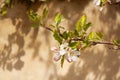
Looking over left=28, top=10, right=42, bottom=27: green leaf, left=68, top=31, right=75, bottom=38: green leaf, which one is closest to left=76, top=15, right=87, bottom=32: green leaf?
left=68, top=31, right=75, bottom=38: green leaf

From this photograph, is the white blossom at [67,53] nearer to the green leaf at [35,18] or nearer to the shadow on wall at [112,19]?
the green leaf at [35,18]

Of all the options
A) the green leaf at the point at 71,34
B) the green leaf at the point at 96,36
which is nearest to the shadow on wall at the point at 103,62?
the green leaf at the point at 96,36

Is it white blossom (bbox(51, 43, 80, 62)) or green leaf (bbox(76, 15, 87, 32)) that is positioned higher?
green leaf (bbox(76, 15, 87, 32))

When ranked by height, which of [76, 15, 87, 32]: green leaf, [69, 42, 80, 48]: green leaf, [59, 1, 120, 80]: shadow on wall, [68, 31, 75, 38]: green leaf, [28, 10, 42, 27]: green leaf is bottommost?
[59, 1, 120, 80]: shadow on wall

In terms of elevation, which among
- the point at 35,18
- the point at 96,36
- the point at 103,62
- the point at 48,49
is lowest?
the point at 103,62

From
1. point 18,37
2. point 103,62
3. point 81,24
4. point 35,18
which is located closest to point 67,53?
point 81,24

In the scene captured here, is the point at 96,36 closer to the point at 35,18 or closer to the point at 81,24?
the point at 81,24

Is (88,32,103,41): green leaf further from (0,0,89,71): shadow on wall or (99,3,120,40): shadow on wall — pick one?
(0,0,89,71): shadow on wall

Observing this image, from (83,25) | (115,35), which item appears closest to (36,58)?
(115,35)
